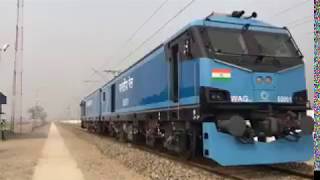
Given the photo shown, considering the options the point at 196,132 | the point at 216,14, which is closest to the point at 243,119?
the point at 196,132

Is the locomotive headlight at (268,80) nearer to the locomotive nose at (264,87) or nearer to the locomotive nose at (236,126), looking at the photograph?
the locomotive nose at (264,87)

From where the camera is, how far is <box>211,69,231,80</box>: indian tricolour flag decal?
892cm

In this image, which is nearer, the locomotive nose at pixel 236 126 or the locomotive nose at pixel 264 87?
the locomotive nose at pixel 236 126

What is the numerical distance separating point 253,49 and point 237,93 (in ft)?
4.34

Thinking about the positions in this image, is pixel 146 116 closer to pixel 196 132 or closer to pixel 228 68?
pixel 196 132

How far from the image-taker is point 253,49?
31.8 feet

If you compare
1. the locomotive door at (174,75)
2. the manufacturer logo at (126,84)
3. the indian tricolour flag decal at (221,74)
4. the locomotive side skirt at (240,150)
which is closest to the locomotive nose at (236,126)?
the locomotive side skirt at (240,150)

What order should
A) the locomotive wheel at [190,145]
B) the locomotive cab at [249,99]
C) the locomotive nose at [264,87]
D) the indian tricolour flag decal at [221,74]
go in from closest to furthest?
the locomotive cab at [249,99] < the indian tricolour flag decal at [221,74] < the locomotive nose at [264,87] < the locomotive wheel at [190,145]

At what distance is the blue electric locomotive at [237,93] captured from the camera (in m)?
8.59

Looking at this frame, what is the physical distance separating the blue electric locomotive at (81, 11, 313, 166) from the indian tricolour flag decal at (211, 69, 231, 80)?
0.07 feet

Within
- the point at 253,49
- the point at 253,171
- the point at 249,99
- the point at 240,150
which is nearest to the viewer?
the point at 240,150

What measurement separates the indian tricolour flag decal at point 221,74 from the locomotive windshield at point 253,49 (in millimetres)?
285

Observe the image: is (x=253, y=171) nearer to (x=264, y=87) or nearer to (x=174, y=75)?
(x=264, y=87)

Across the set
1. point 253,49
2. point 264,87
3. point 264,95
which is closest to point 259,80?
point 264,87
